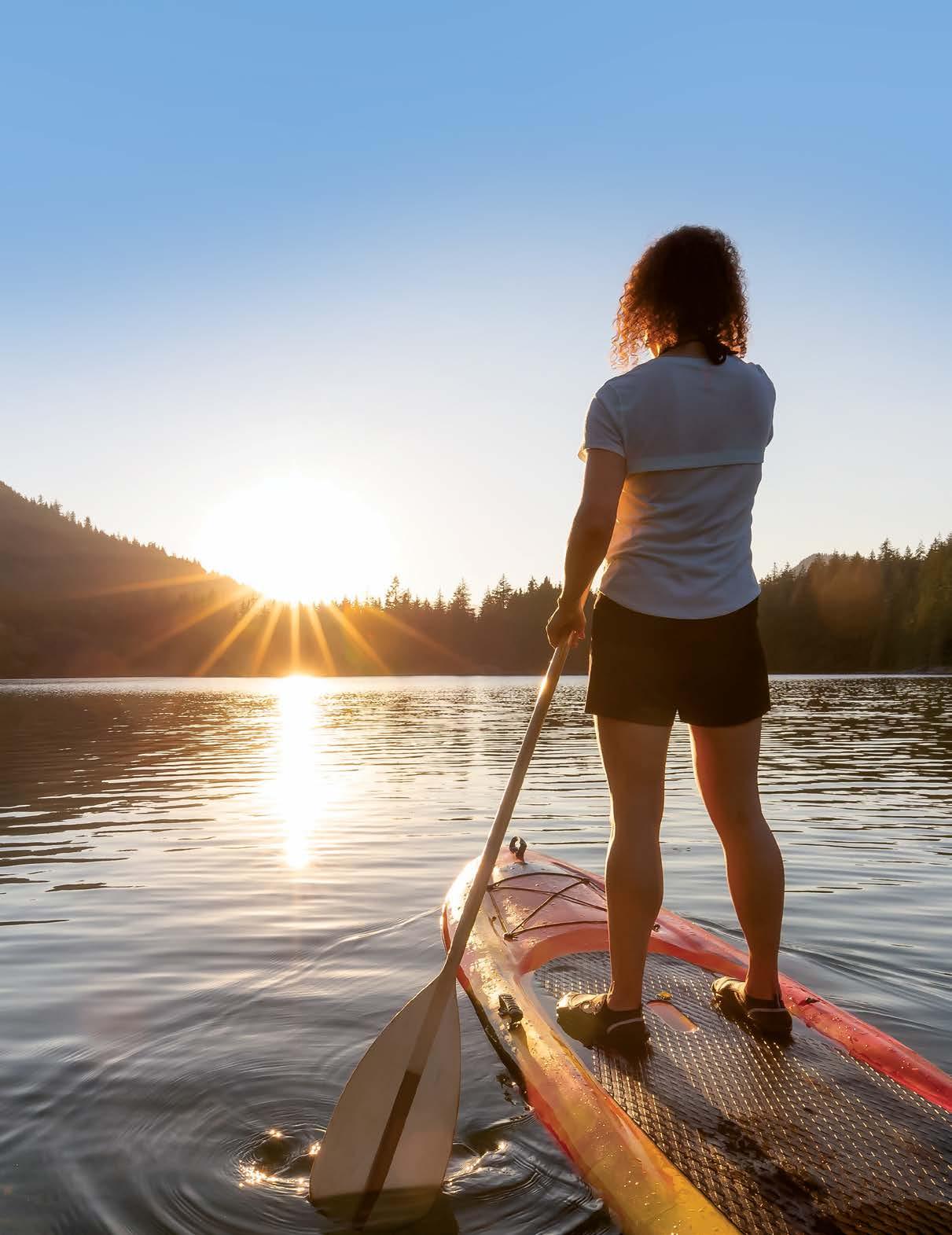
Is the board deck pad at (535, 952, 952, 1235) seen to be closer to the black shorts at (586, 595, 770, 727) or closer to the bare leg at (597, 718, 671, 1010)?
the bare leg at (597, 718, 671, 1010)

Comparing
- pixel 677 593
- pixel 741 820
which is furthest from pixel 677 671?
pixel 741 820

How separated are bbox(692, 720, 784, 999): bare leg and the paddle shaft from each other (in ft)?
1.83

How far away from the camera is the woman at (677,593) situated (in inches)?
121

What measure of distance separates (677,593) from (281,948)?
3805 mm

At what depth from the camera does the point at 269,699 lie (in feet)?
174

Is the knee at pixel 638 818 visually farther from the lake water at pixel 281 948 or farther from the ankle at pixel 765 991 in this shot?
the lake water at pixel 281 948

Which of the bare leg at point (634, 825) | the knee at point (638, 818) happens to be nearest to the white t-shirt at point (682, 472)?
the bare leg at point (634, 825)

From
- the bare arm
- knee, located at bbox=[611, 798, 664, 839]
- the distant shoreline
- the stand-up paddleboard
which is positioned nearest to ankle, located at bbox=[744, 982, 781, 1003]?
the stand-up paddleboard

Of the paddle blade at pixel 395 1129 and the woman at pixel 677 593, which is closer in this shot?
the paddle blade at pixel 395 1129

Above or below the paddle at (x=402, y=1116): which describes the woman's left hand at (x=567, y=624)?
above

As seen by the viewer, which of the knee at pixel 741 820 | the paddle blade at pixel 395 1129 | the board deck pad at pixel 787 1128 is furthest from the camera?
the knee at pixel 741 820

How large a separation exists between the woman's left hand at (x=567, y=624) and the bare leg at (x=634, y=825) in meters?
0.35

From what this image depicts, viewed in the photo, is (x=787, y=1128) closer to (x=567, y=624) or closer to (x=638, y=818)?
(x=638, y=818)

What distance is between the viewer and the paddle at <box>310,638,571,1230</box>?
2.82m
